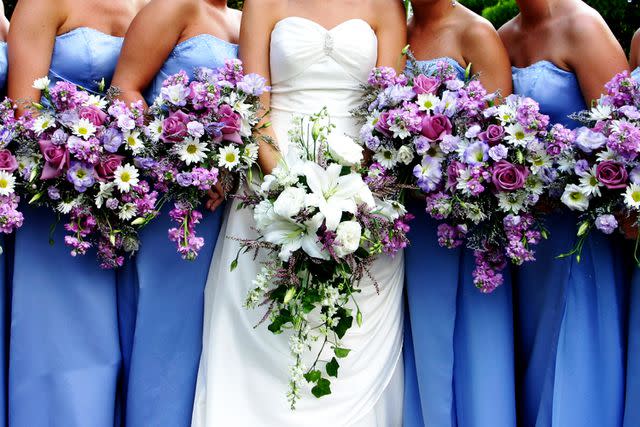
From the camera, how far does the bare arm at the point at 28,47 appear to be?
12.5 ft

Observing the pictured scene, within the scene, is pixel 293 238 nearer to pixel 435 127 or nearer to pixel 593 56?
pixel 435 127

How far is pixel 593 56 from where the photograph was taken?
3609 mm

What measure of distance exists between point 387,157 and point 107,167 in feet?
4.53

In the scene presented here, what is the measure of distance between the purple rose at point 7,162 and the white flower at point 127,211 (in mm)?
552

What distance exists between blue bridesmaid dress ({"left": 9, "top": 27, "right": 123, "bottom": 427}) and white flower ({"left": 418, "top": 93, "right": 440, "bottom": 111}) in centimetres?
182

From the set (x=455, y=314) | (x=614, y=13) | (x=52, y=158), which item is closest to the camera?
(x=52, y=158)

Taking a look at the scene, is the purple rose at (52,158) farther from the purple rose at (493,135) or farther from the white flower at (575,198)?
the white flower at (575,198)

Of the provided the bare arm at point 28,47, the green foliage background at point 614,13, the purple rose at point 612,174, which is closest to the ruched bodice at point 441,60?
the purple rose at point 612,174

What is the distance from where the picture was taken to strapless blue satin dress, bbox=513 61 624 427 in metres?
3.62

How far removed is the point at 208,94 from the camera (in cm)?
351

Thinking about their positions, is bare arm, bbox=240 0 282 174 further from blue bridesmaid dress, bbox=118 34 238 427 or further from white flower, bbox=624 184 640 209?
white flower, bbox=624 184 640 209

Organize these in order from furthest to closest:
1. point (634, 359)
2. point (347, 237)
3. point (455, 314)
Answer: point (455, 314)
point (634, 359)
point (347, 237)

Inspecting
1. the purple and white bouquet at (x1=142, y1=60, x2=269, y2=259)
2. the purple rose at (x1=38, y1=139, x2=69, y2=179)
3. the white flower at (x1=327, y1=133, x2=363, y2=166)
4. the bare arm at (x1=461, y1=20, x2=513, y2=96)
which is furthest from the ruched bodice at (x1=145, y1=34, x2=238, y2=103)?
the bare arm at (x1=461, y1=20, x2=513, y2=96)

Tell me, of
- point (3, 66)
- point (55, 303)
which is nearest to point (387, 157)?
point (55, 303)
